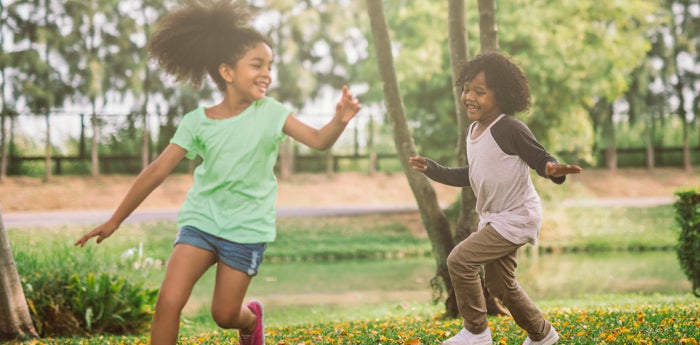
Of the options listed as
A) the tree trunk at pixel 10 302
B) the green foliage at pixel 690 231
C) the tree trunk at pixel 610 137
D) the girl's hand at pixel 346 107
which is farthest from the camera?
the tree trunk at pixel 610 137

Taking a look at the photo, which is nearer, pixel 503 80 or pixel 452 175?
pixel 503 80

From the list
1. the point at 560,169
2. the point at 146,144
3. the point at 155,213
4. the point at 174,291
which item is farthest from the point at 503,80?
the point at 146,144

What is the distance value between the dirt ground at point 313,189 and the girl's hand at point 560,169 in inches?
772

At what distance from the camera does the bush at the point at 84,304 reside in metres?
7.98

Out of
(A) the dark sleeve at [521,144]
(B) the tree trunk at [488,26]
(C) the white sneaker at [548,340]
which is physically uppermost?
(B) the tree trunk at [488,26]

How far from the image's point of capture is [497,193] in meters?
4.63

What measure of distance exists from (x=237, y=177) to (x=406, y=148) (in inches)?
148

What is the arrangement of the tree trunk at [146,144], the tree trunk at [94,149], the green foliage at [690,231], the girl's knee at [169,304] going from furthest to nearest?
the tree trunk at [146,144] → the tree trunk at [94,149] → the green foliage at [690,231] → the girl's knee at [169,304]

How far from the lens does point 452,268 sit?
187 inches

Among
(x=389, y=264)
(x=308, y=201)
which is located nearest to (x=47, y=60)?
(x=308, y=201)

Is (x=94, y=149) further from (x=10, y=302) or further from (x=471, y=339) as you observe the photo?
(x=471, y=339)

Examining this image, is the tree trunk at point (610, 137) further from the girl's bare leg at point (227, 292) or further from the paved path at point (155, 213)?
the girl's bare leg at point (227, 292)

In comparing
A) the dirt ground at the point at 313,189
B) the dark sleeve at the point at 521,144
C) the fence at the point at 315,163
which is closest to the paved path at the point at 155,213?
the dirt ground at the point at 313,189

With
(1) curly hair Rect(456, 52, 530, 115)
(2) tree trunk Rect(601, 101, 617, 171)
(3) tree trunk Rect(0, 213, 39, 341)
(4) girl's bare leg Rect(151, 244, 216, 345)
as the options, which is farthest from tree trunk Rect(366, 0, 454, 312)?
(2) tree trunk Rect(601, 101, 617, 171)
